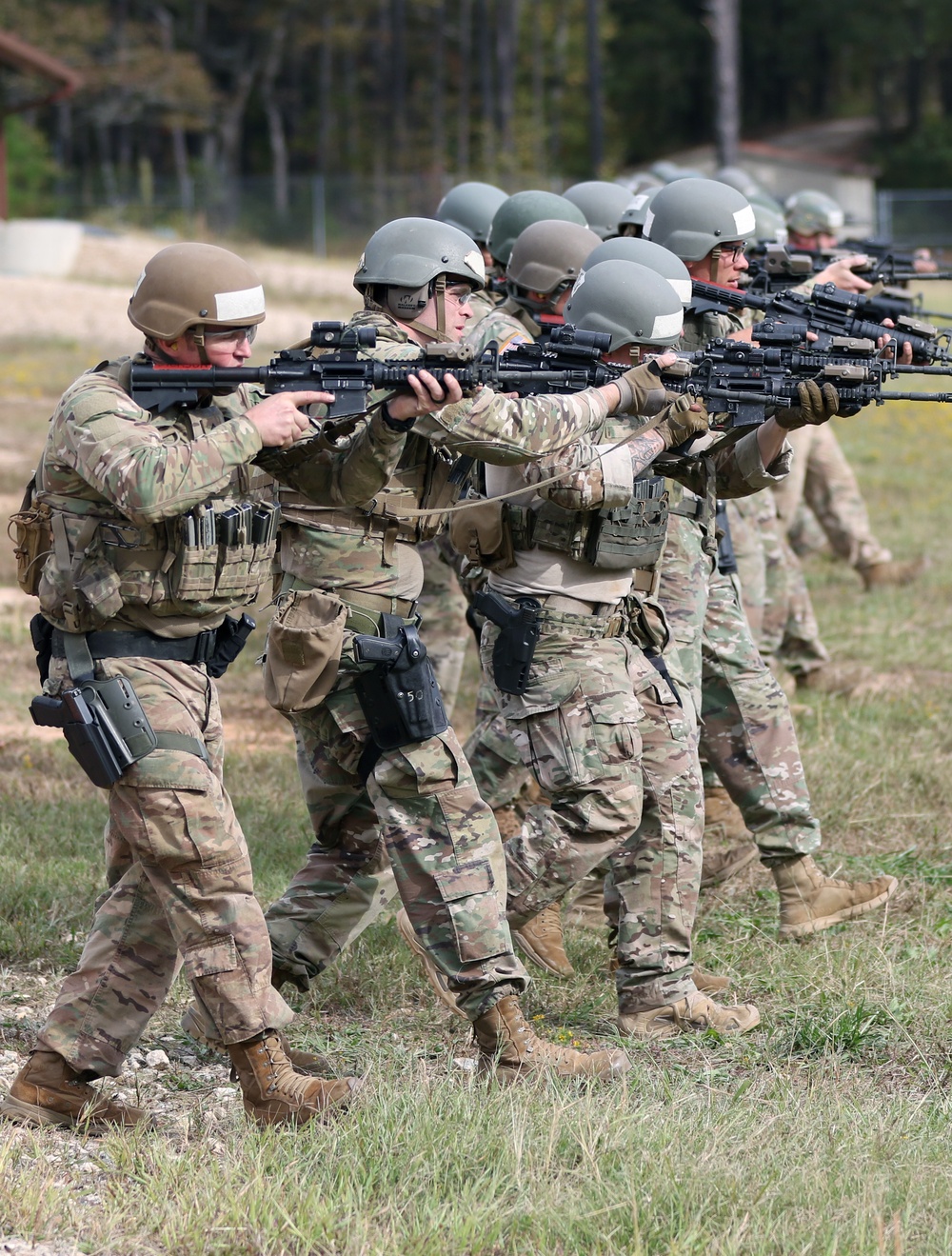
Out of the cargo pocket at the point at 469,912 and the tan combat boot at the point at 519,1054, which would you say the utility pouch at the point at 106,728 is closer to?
the cargo pocket at the point at 469,912

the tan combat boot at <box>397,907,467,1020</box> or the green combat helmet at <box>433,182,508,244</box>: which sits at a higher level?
the green combat helmet at <box>433,182,508,244</box>

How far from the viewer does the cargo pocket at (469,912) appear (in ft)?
15.1

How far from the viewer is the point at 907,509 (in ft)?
46.1

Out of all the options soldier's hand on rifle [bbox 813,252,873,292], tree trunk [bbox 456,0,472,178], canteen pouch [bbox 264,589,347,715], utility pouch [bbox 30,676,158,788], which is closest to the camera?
utility pouch [bbox 30,676,158,788]

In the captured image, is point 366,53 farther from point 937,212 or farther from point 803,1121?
point 803,1121

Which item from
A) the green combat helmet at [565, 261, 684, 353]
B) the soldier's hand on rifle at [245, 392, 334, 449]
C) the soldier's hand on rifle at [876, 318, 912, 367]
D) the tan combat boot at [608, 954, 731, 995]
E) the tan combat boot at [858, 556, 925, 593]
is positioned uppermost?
the green combat helmet at [565, 261, 684, 353]

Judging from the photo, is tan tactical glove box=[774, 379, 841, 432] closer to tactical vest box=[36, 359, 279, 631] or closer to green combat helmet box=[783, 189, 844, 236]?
tactical vest box=[36, 359, 279, 631]

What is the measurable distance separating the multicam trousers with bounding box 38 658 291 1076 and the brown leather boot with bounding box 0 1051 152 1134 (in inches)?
2.0

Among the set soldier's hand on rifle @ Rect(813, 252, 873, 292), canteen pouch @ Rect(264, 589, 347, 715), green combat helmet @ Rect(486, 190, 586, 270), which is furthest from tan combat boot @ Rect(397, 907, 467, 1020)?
soldier's hand on rifle @ Rect(813, 252, 873, 292)

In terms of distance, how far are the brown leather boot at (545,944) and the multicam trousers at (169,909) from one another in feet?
4.55

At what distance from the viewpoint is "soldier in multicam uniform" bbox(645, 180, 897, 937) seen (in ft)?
19.2

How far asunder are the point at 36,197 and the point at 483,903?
152ft

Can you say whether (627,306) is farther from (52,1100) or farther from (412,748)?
(52,1100)

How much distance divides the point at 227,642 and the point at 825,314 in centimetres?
393
